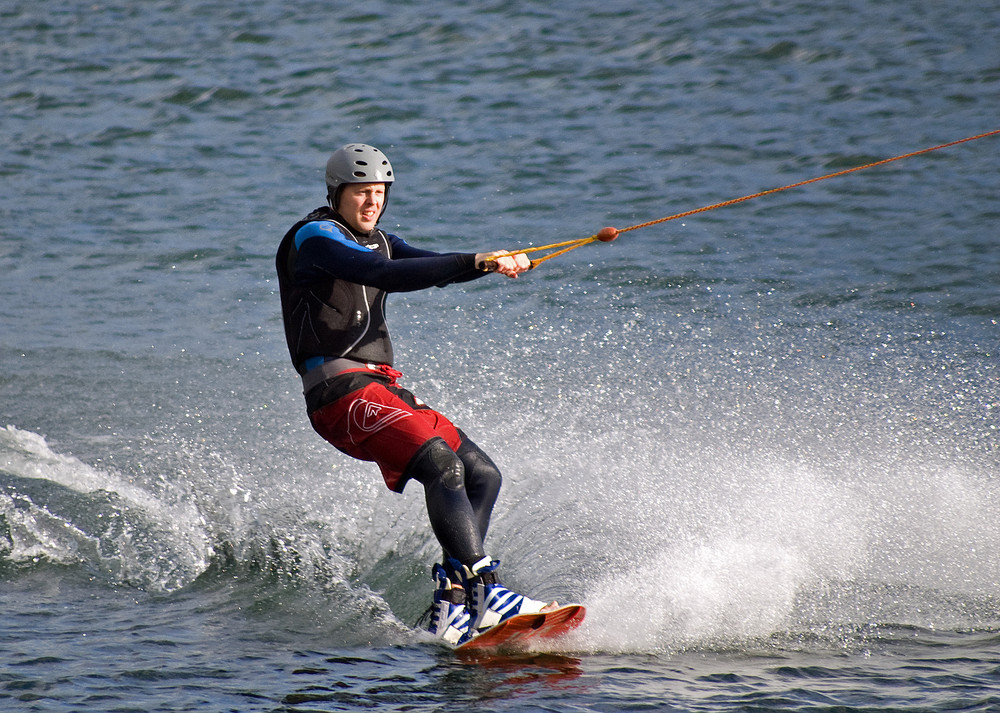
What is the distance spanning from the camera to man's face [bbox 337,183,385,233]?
4715 mm

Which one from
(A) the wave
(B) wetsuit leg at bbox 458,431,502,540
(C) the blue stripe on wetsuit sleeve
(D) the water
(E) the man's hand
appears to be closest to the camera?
(E) the man's hand

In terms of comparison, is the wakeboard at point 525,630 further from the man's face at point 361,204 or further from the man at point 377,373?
the man's face at point 361,204

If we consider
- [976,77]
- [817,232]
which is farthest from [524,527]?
[976,77]

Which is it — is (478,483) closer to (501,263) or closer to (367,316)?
(367,316)

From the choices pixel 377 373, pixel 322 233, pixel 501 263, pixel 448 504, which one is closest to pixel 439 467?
pixel 448 504

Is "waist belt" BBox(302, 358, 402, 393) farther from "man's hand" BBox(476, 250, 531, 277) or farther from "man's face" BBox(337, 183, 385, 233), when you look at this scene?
"man's hand" BBox(476, 250, 531, 277)

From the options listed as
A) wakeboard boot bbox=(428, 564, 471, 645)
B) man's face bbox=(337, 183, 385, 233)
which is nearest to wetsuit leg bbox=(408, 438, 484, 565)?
wakeboard boot bbox=(428, 564, 471, 645)

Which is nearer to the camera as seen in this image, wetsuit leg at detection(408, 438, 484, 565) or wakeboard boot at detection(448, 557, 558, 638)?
wakeboard boot at detection(448, 557, 558, 638)

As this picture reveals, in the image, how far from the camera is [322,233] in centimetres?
454

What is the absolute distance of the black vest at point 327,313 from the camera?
4645mm

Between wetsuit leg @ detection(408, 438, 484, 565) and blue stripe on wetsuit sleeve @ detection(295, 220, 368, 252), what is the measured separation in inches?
32.1

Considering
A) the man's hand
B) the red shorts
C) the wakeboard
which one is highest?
the man's hand

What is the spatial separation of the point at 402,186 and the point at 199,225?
2434mm

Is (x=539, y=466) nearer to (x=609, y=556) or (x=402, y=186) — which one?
(x=609, y=556)
